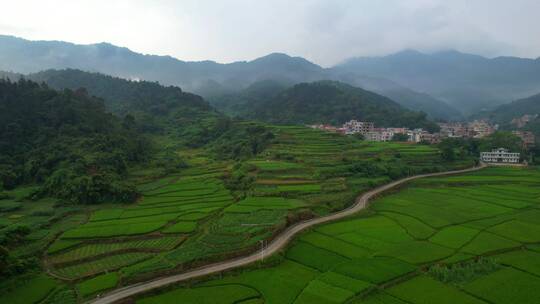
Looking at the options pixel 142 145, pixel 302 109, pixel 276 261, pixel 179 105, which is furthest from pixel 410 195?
pixel 302 109

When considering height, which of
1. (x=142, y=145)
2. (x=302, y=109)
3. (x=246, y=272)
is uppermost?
(x=302, y=109)

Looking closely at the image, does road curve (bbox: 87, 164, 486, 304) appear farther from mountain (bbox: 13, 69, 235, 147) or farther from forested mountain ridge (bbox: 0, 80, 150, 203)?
mountain (bbox: 13, 69, 235, 147)

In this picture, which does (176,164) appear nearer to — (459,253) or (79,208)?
(79,208)

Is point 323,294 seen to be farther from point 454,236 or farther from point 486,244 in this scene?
point 486,244

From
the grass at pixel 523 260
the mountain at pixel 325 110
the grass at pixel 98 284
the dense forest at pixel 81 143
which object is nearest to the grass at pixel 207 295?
the grass at pixel 98 284

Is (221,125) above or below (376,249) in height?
above

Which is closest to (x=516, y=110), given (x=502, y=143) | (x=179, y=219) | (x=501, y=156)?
(x=502, y=143)
